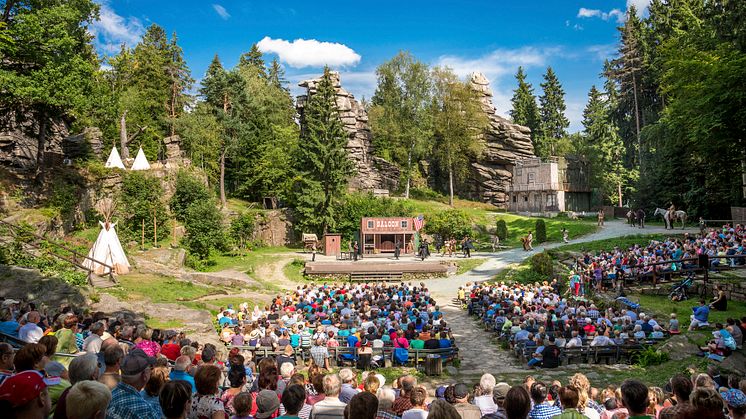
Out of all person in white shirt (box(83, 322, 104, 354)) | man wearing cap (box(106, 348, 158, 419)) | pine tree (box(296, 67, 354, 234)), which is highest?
pine tree (box(296, 67, 354, 234))

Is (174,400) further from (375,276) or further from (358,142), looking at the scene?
(358,142)

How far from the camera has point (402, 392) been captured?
6945 mm

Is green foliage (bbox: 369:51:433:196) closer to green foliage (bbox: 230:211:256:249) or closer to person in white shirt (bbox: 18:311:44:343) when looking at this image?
green foliage (bbox: 230:211:256:249)

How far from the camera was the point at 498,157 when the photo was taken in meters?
61.1

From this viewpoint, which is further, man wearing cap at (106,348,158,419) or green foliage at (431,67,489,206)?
green foliage at (431,67,489,206)

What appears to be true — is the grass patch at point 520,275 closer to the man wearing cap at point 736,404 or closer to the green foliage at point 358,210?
the green foliage at point 358,210

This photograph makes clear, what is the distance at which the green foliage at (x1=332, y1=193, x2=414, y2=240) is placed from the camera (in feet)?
140

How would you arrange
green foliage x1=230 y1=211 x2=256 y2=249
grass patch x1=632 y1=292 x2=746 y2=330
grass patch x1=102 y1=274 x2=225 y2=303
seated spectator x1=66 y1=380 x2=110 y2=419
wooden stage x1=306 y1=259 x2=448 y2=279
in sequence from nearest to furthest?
seated spectator x1=66 y1=380 x2=110 y2=419
grass patch x1=632 y1=292 x2=746 y2=330
grass patch x1=102 y1=274 x2=225 y2=303
wooden stage x1=306 y1=259 x2=448 y2=279
green foliage x1=230 y1=211 x2=256 y2=249

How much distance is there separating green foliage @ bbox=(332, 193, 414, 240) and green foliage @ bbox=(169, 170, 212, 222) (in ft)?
40.9

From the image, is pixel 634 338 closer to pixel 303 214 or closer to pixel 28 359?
pixel 28 359

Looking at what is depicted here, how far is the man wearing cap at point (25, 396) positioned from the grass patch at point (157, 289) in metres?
16.8

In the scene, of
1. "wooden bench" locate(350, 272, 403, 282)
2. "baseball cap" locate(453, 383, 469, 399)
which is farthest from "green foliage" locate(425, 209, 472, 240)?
"baseball cap" locate(453, 383, 469, 399)

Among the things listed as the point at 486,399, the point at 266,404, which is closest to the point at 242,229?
the point at 486,399

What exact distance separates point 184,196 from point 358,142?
25.8 metres
